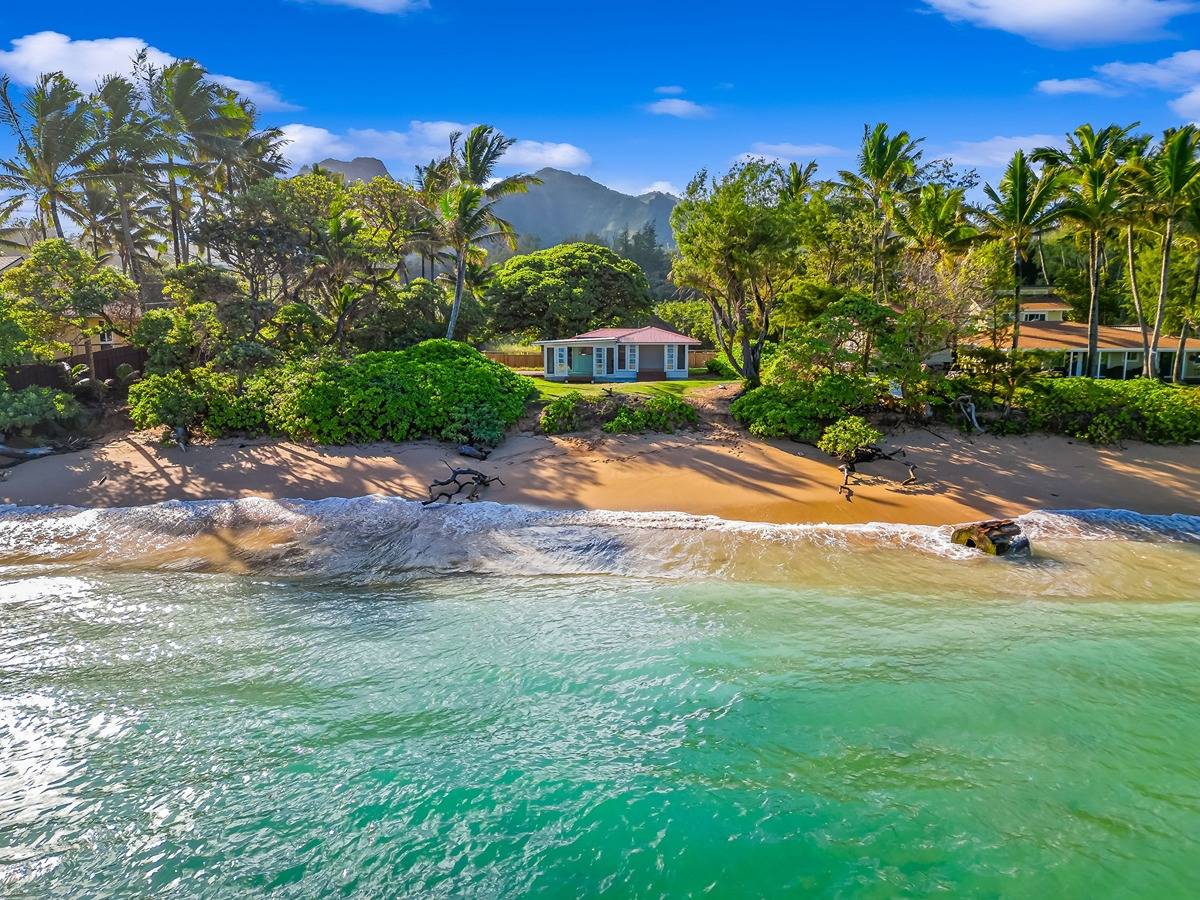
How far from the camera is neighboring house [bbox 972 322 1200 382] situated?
28641mm

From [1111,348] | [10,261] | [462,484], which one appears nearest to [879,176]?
[1111,348]

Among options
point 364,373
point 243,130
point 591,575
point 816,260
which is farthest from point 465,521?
point 243,130

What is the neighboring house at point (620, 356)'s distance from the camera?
30891mm

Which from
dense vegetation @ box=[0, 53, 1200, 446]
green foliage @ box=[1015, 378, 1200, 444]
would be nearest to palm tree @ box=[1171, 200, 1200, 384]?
dense vegetation @ box=[0, 53, 1200, 446]

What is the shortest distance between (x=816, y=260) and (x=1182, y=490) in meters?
16.7

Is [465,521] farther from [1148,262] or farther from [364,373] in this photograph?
[1148,262]

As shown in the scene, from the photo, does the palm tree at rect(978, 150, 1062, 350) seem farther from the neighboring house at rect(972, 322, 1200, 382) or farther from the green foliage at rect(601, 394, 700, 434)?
the green foliage at rect(601, 394, 700, 434)

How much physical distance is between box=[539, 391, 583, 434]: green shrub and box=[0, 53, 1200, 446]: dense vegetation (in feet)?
0.42

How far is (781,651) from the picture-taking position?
8.25 metres

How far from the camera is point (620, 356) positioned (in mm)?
31641

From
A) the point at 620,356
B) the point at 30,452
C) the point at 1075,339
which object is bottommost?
the point at 30,452

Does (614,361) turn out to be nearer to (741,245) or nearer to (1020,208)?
(741,245)

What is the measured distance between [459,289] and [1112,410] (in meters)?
21.4

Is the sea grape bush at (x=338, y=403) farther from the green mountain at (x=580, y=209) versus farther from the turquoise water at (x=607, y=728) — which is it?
the green mountain at (x=580, y=209)
